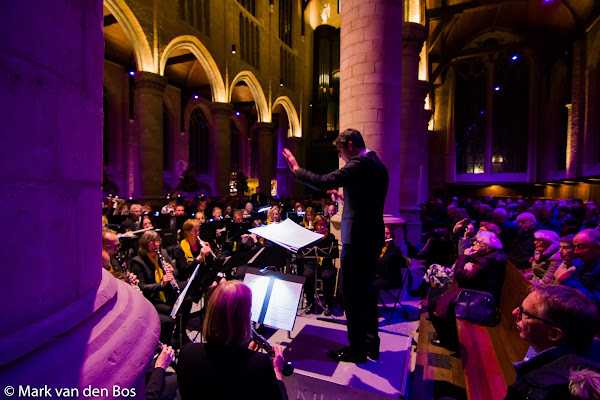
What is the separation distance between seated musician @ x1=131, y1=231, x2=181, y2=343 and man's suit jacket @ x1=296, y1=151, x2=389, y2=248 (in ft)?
7.85

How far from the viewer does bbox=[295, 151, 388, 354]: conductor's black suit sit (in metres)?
2.62

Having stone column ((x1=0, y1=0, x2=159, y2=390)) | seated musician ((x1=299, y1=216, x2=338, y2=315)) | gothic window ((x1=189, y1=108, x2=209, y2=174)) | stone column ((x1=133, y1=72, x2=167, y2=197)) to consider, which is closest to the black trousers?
stone column ((x1=0, y1=0, x2=159, y2=390))

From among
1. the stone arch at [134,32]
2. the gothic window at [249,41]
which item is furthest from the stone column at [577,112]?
the stone arch at [134,32]

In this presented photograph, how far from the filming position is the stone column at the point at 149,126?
40.1ft

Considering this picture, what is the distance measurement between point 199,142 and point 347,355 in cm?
2094

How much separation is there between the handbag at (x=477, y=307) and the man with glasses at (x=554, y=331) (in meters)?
2.21

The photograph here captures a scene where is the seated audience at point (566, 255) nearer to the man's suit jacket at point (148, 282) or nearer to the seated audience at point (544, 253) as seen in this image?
the seated audience at point (544, 253)

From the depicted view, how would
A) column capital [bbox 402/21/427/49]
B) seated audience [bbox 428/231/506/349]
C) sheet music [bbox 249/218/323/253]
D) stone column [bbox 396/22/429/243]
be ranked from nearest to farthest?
sheet music [bbox 249/218/323/253] < seated audience [bbox 428/231/506/349] < stone column [bbox 396/22/429/243] < column capital [bbox 402/21/427/49]

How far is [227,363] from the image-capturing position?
1651mm

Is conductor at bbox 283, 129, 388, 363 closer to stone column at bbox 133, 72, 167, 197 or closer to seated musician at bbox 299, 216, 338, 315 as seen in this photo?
seated musician at bbox 299, 216, 338, 315

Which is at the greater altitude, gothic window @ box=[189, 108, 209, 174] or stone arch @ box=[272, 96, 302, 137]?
stone arch @ box=[272, 96, 302, 137]

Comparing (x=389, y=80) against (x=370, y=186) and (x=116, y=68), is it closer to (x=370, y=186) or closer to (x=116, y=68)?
(x=370, y=186)

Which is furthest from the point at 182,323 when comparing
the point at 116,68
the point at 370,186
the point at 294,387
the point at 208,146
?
the point at 208,146

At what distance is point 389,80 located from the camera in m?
5.17
